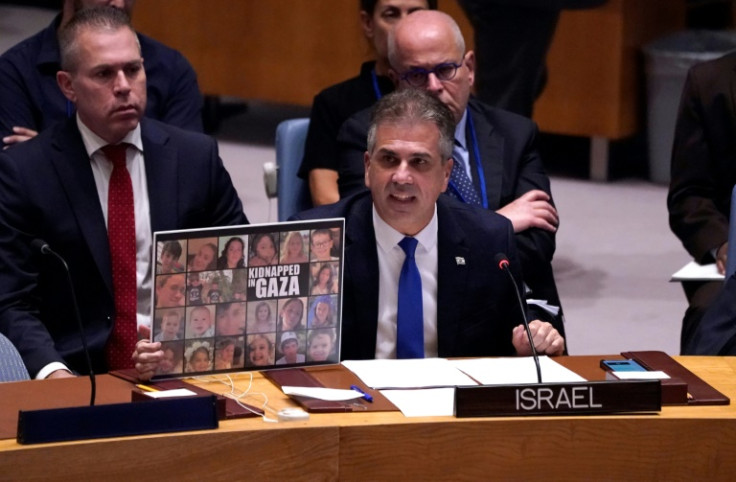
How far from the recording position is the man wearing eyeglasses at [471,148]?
380 centimetres

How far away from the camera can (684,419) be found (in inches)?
98.7

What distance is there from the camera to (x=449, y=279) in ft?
10.2

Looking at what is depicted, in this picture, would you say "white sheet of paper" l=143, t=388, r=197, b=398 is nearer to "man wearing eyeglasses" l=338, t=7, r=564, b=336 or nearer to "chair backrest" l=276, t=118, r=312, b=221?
"man wearing eyeglasses" l=338, t=7, r=564, b=336

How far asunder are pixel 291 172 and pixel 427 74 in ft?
1.98

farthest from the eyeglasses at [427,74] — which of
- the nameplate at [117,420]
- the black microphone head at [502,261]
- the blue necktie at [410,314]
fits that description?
the nameplate at [117,420]

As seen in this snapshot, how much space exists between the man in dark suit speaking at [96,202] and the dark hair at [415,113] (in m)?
0.59

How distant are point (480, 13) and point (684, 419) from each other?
3.72m

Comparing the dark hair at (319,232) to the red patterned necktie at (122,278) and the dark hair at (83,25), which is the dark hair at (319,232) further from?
the dark hair at (83,25)

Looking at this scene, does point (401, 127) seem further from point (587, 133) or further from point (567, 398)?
point (587, 133)

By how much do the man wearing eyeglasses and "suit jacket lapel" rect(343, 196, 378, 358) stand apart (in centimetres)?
69

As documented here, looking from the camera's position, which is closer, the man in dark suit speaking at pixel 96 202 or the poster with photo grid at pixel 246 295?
the poster with photo grid at pixel 246 295

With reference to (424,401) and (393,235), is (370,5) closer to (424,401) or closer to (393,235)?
(393,235)

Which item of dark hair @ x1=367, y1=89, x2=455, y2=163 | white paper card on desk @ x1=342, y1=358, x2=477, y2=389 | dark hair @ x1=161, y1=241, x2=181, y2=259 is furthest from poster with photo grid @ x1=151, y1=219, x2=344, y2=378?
dark hair @ x1=367, y1=89, x2=455, y2=163

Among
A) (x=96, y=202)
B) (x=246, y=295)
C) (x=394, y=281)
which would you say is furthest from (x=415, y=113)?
(x=96, y=202)
